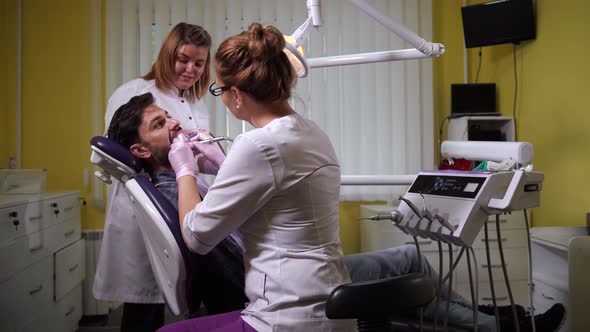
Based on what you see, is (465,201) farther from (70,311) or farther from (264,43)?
(70,311)

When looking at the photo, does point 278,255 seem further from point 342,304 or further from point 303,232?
point 342,304

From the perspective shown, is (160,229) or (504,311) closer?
(160,229)

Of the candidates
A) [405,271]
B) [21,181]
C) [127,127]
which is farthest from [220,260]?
[21,181]

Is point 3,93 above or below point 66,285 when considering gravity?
above

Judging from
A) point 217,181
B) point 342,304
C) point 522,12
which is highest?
point 522,12

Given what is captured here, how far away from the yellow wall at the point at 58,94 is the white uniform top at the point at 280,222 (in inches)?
95.7

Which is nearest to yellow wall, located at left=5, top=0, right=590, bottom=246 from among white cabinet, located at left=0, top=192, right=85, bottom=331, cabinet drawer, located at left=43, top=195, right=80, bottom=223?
Answer: cabinet drawer, located at left=43, top=195, right=80, bottom=223

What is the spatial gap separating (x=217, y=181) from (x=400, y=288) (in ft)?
1.38

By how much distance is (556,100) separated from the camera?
2711 millimetres

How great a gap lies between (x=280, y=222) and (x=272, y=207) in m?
0.04

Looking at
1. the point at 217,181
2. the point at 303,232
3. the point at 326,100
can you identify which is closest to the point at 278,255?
the point at 303,232

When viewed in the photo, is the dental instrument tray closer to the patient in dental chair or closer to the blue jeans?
the patient in dental chair

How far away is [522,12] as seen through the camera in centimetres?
280

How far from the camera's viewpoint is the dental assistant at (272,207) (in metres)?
0.94
